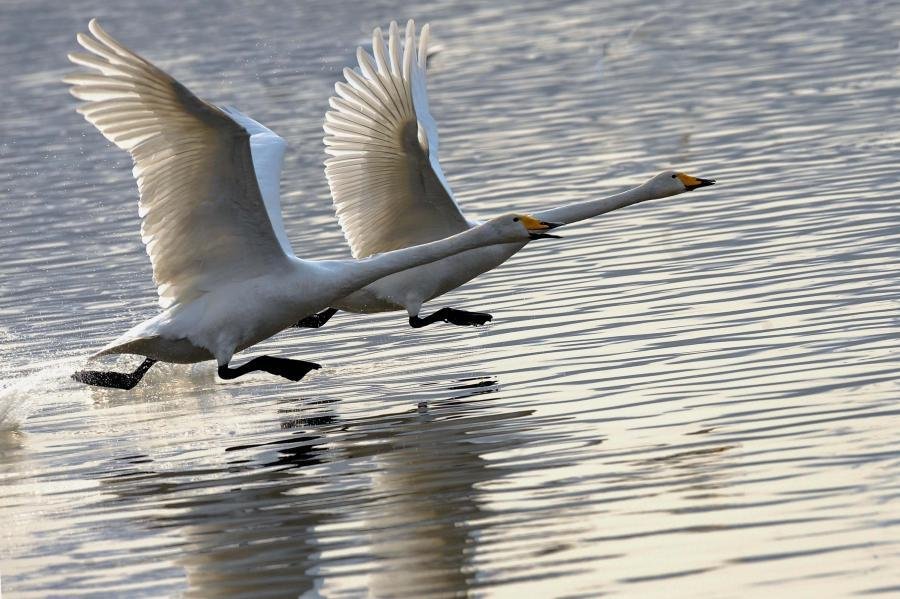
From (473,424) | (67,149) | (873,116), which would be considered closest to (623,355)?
(473,424)

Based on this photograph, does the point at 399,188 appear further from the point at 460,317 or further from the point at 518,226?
the point at 518,226

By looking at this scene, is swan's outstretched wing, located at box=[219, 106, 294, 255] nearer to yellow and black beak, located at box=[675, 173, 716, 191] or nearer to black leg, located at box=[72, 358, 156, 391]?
black leg, located at box=[72, 358, 156, 391]

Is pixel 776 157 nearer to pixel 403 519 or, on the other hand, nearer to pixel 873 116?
pixel 873 116

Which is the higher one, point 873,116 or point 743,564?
point 743,564

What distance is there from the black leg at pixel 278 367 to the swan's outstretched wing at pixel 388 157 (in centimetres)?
240

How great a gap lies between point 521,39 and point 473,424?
25.8 meters

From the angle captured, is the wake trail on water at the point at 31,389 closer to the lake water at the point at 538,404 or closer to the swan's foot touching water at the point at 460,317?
the lake water at the point at 538,404

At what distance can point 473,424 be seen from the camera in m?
10.0

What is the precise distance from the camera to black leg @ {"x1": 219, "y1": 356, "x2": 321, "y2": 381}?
11.2 metres

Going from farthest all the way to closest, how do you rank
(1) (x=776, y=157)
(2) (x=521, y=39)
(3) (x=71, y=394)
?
(2) (x=521, y=39) < (1) (x=776, y=157) < (3) (x=71, y=394)

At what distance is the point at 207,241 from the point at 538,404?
2.46 meters

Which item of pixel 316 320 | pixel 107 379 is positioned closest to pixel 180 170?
pixel 107 379

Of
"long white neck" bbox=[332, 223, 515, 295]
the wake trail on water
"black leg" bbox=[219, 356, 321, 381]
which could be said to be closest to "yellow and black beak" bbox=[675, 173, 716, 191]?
"long white neck" bbox=[332, 223, 515, 295]

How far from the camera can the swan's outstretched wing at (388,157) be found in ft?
43.2
